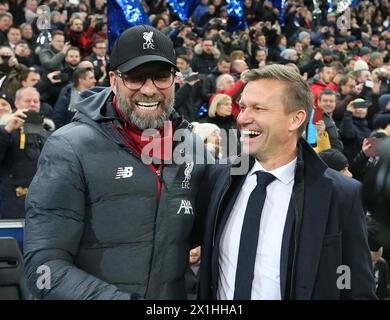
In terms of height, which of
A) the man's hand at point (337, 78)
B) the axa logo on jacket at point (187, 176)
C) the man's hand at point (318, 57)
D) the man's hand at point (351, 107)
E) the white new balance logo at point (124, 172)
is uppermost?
the white new balance logo at point (124, 172)

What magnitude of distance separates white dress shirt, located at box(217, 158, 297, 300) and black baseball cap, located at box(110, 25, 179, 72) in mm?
570

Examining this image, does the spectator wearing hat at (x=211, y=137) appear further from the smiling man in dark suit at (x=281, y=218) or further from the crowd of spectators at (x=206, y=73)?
the smiling man in dark suit at (x=281, y=218)

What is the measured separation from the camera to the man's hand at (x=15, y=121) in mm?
6344

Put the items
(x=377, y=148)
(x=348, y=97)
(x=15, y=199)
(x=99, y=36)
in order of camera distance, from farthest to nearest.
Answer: (x=99, y=36), (x=348, y=97), (x=15, y=199), (x=377, y=148)

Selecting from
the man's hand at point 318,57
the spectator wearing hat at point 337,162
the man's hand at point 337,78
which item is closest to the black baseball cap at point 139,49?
the spectator wearing hat at point 337,162

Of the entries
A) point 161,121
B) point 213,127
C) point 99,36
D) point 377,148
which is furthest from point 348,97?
point 377,148

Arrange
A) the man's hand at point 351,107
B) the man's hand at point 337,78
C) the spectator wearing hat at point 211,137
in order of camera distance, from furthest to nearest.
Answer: the man's hand at point 337,78 < the man's hand at point 351,107 < the spectator wearing hat at point 211,137

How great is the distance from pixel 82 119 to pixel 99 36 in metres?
10.7

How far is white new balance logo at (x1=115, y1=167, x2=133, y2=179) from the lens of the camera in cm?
255

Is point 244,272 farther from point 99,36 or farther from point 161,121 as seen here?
point 99,36

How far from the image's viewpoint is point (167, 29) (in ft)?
47.1

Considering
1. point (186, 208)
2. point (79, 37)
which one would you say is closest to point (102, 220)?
point (186, 208)

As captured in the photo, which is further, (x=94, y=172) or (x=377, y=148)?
(x=94, y=172)
